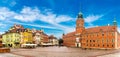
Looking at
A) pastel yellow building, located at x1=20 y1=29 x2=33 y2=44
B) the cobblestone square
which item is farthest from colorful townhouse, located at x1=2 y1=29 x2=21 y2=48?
the cobblestone square

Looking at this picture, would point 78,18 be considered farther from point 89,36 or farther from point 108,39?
Answer: point 108,39

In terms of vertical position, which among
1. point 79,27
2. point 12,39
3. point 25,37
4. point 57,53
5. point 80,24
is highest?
point 80,24

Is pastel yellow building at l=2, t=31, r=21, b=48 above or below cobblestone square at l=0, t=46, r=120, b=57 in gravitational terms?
above

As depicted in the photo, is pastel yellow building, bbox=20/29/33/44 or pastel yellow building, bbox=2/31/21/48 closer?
pastel yellow building, bbox=2/31/21/48

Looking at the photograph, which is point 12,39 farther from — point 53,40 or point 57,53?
point 53,40

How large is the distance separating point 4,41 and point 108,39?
175 ft

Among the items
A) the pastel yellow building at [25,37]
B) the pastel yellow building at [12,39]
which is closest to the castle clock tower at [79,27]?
the pastel yellow building at [25,37]

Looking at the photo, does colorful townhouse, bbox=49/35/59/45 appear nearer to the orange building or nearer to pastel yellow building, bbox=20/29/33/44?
pastel yellow building, bbox=20/29/33/44

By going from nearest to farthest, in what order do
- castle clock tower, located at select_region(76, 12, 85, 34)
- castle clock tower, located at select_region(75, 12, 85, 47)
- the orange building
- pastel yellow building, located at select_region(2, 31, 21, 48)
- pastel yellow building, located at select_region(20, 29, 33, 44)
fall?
the orange building
pastel yellow building, located at select_region(2, 31, 21, 48)
pastel yellow building, located at select_region(20, 29, 33, 44)
castle clock tower, located at select_region(75, 12, 85, 47)
castle clock tower, located at select_region(76, 12, 85, 34)

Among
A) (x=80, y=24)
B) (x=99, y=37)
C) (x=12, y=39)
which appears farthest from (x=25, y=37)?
(x=99, y=37)

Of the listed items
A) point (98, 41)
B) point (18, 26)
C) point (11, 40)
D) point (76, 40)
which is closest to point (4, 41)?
point (11, 40)

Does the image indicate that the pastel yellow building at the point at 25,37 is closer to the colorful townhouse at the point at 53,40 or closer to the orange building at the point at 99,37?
the orange building at the point at 99,37

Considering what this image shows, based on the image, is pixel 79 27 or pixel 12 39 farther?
pixel 79 27

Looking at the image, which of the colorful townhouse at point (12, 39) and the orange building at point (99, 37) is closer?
the orange building at point (99, 37)
